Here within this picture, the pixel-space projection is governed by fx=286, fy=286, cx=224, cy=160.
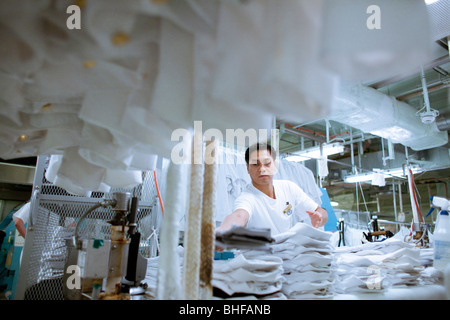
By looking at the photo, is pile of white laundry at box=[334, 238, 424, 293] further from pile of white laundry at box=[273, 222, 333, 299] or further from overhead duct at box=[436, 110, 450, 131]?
overhead duct at box=[436, 110, 450, 131]

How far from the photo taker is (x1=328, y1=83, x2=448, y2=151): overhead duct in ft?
9.28

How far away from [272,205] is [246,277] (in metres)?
0.89

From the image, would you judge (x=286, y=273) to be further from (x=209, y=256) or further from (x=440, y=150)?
(x=440, y=150)

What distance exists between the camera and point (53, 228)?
191cm

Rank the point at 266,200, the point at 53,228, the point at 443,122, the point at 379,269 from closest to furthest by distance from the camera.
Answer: the point at 379,269, the point at 266,200, the point at 53,228, the point at 443,122

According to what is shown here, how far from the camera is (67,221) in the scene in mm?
2195

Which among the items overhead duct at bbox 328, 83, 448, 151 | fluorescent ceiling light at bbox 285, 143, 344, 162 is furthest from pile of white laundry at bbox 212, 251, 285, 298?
fluorescent ceiling light at bbox 285, 143, 344, 162

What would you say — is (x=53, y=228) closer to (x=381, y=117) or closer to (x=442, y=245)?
(x=442, y=245)

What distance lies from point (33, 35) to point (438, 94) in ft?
17.8

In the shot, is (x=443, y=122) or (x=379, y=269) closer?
(x=379, y=269)
